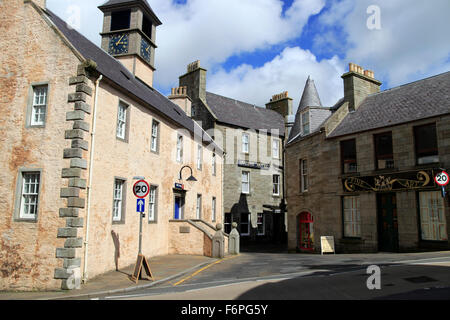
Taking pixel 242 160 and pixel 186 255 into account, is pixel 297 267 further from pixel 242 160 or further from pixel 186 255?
pixel 242 160

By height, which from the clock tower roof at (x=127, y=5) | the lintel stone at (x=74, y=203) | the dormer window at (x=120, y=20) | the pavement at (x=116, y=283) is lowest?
the pavement at (x=116, y=283)

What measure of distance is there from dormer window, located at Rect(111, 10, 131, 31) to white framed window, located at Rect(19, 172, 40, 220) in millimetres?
13873

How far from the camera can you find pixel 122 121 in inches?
559

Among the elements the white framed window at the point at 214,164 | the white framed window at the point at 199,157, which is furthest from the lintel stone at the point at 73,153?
the white framed window at the point at 214,164

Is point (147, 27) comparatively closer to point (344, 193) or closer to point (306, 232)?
point (344, 193)

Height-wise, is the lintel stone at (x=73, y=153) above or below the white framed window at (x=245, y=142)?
below

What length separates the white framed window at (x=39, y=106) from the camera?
11.8m

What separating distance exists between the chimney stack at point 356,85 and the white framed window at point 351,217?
6.10 metres

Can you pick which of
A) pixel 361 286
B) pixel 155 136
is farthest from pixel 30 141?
pixel 361 286

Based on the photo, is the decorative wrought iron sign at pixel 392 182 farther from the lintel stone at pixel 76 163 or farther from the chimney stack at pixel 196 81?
the chimney stack at pixel 196 81

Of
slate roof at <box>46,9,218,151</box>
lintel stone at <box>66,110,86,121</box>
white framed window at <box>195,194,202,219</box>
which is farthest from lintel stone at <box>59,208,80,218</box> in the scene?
white framed window at <box>195,194,202,219</box>

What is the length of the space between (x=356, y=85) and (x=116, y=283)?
18.6 meters

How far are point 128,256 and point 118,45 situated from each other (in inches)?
541
